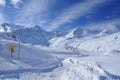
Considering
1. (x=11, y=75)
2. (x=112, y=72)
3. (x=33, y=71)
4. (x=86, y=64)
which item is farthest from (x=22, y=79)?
(x=112, y=72)

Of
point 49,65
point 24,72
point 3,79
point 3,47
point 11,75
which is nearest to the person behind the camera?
point 3,79

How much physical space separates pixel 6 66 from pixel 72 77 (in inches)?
619

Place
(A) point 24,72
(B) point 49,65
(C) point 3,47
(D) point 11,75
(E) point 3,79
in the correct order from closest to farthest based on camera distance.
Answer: (E) point 3,79
(D) point 11,75
(A) point 24,72
(B) point 49,65
(C) point 3,47

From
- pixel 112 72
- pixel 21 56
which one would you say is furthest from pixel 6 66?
pixel 112 72

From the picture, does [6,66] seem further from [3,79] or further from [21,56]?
[21,56]

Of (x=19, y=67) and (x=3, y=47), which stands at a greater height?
(x=3, y=47)

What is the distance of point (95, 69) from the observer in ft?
175

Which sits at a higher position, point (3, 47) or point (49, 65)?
point (3, 47)

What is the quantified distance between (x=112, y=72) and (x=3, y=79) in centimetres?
2354

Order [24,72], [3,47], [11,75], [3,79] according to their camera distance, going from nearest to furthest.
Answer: [3,79]
[11,75]
[24,72]
[3,47]

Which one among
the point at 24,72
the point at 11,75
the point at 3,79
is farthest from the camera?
the point at 24,72

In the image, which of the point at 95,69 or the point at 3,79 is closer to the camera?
the point at 3,79

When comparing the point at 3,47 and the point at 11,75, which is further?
the point at 3,47

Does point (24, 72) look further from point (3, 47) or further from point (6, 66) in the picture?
point (3, 47)
